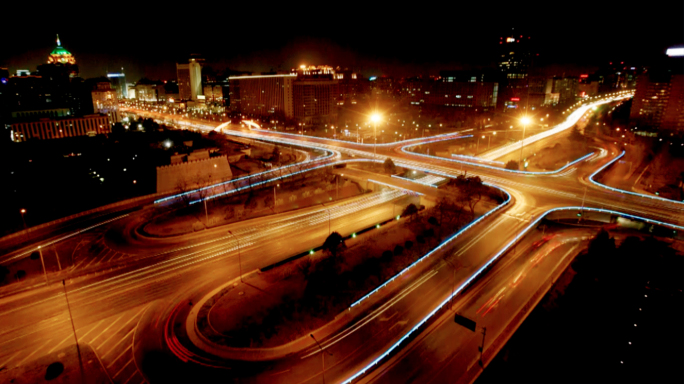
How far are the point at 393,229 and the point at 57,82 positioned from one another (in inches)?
4246

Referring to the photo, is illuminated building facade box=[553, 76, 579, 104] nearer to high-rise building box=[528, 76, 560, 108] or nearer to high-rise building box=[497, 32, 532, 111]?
high-rise building box=[528, 76, 560, 108]

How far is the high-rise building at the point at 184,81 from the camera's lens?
5950 inches

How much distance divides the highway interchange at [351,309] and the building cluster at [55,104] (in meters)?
46.3

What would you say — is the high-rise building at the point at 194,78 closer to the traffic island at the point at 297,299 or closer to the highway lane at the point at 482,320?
the traffic island at the point at 297,299

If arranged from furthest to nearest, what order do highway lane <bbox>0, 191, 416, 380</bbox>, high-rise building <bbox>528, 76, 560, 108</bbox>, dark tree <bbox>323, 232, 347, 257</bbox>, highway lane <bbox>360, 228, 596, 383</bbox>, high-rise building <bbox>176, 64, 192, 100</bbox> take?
high-rise building <bbox>176, 64, 192, 100</bbox>, high-rise building <bbox>528, 76, 560, 108</bbox>, dark tree <bbox>323, 232, 347, 257</bbox>, highway lane <bbox>0, 191, 416, 380</bbox>, highway lane <bbox>360, 228, 596, 383</bbox>

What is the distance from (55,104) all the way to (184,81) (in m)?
85.5

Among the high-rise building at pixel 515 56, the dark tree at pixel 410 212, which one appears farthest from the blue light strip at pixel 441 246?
the high-rise building at pixel 515 56

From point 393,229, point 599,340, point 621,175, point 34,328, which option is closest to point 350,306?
point 393,229

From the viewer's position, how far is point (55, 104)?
7288cm

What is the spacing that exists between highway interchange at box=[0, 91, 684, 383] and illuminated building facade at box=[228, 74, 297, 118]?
76.7 m

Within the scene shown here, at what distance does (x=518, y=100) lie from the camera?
116500 millimetres

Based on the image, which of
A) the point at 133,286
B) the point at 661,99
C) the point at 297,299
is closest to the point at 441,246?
the point at 297,299

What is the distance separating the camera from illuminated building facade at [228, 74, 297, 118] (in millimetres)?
101062

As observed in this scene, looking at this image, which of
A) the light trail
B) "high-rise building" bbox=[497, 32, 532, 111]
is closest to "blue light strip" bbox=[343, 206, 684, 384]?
the light trail
